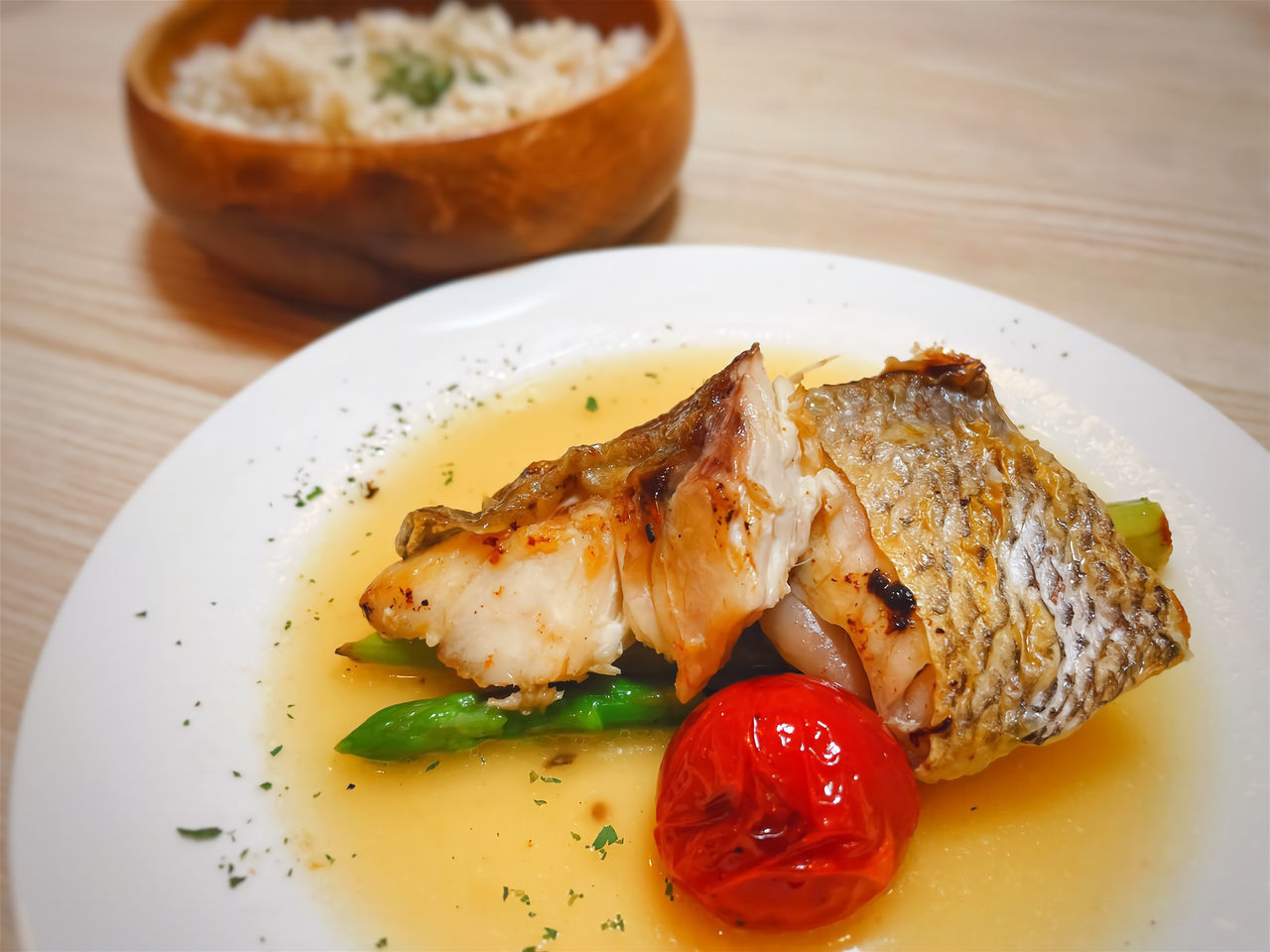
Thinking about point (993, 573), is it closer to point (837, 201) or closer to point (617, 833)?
point (617, 833)

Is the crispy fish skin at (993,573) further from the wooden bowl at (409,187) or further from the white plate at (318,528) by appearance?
the wooden bowl at (409,187)

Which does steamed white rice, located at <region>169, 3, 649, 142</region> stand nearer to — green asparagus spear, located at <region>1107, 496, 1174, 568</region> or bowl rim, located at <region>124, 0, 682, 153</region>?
bowl rim, located at <region>124, 0, 682, 153</region>

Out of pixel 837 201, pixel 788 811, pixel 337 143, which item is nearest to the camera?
pixel 788 811

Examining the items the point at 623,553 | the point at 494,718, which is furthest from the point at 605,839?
the point at 623,553

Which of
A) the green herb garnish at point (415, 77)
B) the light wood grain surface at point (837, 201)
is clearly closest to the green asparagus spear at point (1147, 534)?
the light wood grain surface at point (837, 201)

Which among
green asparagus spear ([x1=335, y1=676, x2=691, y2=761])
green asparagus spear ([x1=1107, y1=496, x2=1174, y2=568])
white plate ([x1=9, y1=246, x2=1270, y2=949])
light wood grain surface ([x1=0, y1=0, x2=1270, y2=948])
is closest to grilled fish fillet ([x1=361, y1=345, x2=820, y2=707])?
green asparagus spear ([x1=335, y1=676, x2=691, y2=761])

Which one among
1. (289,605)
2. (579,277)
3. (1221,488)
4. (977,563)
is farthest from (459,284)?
(1221,488)

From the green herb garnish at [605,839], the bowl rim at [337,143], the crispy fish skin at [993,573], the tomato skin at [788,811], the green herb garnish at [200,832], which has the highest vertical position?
the bowl rim at [337,143]
